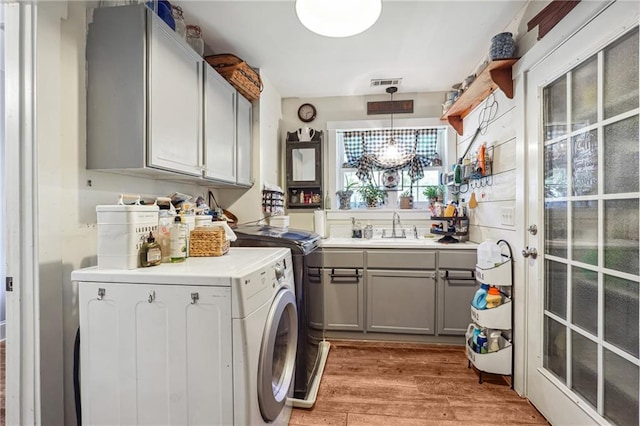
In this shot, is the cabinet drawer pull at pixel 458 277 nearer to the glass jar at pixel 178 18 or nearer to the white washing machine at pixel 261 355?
the white washing machine at pixel 261 355

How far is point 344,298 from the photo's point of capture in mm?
2484

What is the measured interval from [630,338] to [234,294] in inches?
58.6

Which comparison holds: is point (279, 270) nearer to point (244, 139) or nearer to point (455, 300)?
point (244, 139)

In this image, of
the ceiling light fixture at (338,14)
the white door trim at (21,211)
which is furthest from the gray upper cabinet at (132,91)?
the ceiling light fixture at (338,14)

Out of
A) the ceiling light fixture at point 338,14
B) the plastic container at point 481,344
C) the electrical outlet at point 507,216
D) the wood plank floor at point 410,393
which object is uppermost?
the ceiling light fixture at point 338,14

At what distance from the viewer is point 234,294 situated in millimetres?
962

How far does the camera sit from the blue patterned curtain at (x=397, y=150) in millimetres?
3076

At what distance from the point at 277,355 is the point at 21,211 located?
120 centimetres

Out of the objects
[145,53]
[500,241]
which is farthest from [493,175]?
[145,53]

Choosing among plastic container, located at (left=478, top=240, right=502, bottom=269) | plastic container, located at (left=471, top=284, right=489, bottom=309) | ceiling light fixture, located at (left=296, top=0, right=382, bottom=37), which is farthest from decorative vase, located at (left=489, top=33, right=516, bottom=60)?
plastic container, located at (left=471, top=284, right=489, bottom=309)

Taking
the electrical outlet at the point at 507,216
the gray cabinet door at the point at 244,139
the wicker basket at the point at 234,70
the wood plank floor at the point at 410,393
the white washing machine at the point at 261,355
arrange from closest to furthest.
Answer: the white washing machine at the point at 261,355 → the wood plank floor at the point at 410,393 → the electrical outlet at the point at 507,216 → the wicker basket at the point at 234,70 → the gray cabinet door at the point at 244,139

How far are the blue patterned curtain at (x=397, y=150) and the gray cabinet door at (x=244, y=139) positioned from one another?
1.19 meters

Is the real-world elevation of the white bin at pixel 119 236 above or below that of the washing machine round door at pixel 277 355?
above

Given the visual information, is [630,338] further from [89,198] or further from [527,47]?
[89,198]
